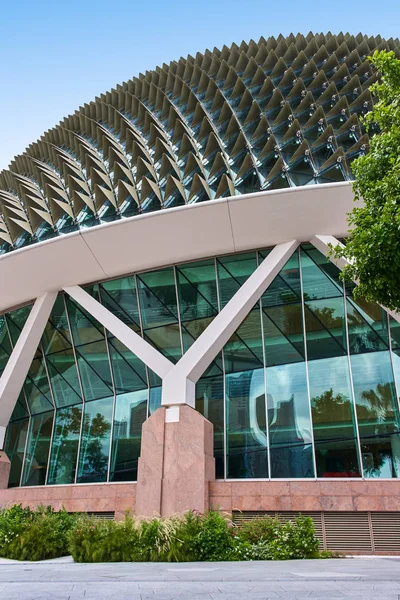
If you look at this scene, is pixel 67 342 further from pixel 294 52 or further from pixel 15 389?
pixel 294 52

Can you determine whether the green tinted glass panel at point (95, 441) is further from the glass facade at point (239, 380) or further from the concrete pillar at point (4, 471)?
the concrete pillar at point (4, 471)

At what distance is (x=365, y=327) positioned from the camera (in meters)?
18.1

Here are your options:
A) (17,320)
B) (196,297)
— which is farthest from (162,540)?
(17,320)

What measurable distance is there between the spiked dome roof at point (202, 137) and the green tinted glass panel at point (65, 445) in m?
7.98

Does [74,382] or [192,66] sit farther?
[192,66]

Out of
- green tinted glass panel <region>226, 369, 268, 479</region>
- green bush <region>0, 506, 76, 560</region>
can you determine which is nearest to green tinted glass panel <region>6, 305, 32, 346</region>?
green bush <region>0, 506, 76, 560</region>

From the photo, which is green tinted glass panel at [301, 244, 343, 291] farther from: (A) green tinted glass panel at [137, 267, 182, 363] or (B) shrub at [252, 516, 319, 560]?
(B) shrub at [252, 516, 319, 560]

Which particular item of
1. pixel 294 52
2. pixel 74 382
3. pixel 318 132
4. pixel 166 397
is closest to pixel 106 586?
pixel 166 397

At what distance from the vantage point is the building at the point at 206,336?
15367 millimetres

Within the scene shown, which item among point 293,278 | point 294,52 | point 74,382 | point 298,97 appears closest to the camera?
point 293,278

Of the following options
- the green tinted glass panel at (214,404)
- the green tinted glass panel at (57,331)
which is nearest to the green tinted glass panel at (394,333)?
the green tinted glass panel at (214,404)

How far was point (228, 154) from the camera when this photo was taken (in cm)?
2227

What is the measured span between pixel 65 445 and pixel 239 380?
8101 mm

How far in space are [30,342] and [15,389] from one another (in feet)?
6.72
